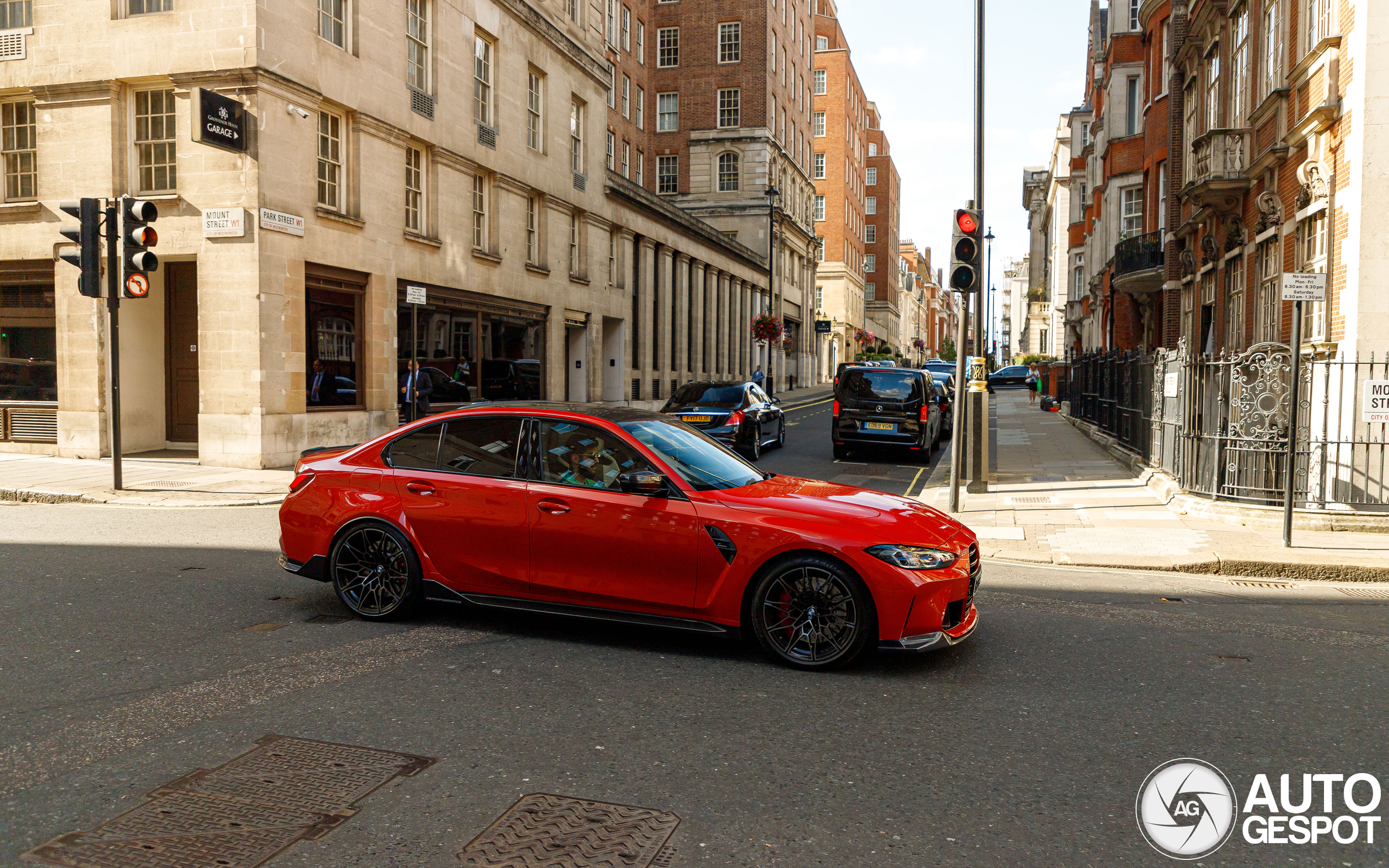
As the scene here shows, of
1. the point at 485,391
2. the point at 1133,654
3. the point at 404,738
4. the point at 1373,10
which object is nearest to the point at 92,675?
the point at 404,738

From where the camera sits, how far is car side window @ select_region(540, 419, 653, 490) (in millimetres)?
5887

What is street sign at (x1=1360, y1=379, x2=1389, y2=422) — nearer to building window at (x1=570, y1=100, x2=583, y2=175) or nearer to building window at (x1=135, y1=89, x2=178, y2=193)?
building window at (x1=135, y1=89, x2=178, y2=193)

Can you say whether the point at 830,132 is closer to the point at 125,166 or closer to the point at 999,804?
the point at 125,166

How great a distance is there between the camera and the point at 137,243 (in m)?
13.1

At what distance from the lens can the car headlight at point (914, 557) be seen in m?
5.26

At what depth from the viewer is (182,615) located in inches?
256

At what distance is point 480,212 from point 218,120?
30.2 ft

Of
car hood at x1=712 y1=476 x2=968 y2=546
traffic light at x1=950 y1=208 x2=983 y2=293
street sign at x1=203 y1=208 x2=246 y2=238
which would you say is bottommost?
car hood at x1=712 y1=476 x2=968 y2=546

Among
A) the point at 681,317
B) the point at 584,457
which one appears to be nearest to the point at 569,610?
the point at 584,457

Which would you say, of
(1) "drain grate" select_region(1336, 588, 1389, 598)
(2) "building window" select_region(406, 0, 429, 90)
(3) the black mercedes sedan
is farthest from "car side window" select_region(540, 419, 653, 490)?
(2) "building window" select_region(406, 0, 429, 90)

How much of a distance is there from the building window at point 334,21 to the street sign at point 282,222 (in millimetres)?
3797

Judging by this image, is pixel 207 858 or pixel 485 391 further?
pixel 485 391

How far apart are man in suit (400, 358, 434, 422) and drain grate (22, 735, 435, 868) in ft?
47.6

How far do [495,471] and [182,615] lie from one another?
2.41m
